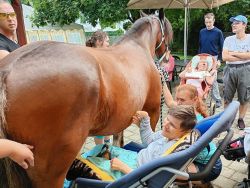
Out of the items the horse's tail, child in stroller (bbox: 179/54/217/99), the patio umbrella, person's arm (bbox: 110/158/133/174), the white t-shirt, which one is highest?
the patio umbrella

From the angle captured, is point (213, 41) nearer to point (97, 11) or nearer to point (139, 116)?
point (139, 116)

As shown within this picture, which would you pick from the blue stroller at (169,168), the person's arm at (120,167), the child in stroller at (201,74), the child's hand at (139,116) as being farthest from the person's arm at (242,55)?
the person's arm at (120,167)

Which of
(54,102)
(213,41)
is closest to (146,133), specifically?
(54,102)

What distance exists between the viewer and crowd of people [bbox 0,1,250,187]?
188 cm

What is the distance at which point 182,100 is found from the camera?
8.34ft

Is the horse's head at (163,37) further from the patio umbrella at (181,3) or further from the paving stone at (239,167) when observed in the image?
A: the patio umbrella at (181,3)

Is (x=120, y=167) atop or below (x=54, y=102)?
below

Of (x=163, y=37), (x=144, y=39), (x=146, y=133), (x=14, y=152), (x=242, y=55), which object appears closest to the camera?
(x=14, y=152)

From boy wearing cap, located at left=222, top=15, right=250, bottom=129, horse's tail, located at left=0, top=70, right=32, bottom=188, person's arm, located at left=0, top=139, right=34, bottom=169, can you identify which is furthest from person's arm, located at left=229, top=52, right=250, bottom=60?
person's arm, located at left=0, top=139, right=34, bottom=169

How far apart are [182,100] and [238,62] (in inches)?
88.6

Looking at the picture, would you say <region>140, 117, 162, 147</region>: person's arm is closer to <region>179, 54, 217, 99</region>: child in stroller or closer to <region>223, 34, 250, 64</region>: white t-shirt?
<region>179, 54, 217, 99</region>: child in stroller

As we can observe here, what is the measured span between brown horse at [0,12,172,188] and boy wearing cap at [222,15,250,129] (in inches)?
107

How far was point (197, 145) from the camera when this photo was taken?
148 cm

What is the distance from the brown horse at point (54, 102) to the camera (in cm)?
152
